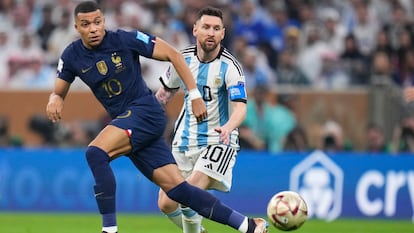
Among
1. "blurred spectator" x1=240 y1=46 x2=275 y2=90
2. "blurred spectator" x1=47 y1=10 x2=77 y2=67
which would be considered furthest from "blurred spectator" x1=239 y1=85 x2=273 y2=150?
"blurred spectator" x1=47 y1=10 x2=77 y2=67

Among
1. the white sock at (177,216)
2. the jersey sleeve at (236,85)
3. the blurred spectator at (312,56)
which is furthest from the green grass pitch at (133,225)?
the blurred spectator at (312,56)

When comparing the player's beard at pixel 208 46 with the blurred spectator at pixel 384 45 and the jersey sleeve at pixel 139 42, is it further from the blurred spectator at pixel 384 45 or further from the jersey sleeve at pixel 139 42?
the blurred spectator at pixel 384 45

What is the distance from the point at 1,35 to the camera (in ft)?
62.2

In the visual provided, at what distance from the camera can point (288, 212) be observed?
9797 mm

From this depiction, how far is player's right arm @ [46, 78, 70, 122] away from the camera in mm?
9438

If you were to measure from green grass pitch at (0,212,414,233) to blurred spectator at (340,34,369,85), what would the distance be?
156 inches

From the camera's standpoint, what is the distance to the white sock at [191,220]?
34.4 feet

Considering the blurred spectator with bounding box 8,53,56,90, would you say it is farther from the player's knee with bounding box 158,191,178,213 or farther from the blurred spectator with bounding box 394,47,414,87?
the player's knee with bounding box 158,191,178,213

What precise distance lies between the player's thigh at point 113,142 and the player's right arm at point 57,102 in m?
0.45

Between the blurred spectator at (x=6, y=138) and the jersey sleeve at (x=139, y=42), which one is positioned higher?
the jersey sleeve at (x=139, y=42)

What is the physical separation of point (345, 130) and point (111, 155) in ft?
32.6

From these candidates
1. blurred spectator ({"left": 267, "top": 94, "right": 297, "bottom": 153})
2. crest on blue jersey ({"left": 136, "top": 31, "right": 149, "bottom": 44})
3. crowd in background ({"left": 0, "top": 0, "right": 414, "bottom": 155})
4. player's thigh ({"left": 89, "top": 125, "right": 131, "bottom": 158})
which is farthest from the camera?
crowd in background ({"left": 0, "top": 0, "right": 414, "bottom": 155})

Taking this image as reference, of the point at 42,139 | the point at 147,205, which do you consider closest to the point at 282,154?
the point at 147,205

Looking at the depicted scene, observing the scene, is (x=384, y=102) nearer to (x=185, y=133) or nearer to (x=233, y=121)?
(x=185, y=133)
